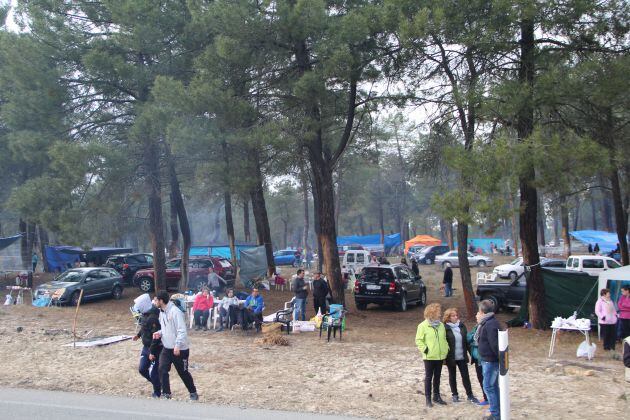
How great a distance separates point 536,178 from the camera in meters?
13.1

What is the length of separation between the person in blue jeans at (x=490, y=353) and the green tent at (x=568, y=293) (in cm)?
930

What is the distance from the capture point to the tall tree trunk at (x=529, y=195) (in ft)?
43.8

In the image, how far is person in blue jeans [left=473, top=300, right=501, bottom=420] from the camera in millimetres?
7188

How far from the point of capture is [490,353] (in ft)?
23.6

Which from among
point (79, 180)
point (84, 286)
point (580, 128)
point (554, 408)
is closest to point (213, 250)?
point (84, 286)

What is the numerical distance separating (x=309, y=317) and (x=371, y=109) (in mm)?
6791

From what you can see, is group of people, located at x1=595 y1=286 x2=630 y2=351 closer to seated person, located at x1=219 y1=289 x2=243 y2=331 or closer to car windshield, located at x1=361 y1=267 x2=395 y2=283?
car windshield, located at x1=361 y1=267 x2=395 y2=283

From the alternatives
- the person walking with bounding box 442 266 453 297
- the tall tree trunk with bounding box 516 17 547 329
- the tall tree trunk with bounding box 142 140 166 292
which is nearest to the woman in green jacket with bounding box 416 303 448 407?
the tall tree trunk with bounding box 516 17 547 329

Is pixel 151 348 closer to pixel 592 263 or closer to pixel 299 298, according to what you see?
pixel 299 298

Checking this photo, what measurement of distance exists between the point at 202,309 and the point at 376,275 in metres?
6.78

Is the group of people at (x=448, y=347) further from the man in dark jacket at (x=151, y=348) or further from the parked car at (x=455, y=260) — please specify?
the parked car at (x=455, y=260)

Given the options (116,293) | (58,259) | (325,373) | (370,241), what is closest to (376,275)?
(325,373)

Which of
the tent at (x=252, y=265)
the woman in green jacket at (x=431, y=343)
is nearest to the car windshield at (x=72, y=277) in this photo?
the tent at (x=252, y=265)

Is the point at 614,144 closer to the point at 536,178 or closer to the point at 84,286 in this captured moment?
the point at 536,178
